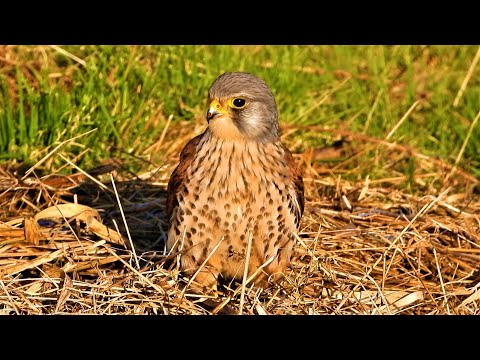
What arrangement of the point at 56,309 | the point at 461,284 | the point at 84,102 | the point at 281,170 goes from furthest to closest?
the point at 84,102 < the point at 461,284 < the point at 281,170 < the point at 56,309

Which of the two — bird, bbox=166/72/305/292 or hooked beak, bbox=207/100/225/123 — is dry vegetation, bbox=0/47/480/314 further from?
hooked beak, bbox=207/100/225/123

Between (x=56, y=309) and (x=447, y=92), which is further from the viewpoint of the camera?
(x=447, y=92)

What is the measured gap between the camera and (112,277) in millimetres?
4199

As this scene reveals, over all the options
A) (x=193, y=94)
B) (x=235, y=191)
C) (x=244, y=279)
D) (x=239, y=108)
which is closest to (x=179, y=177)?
(x=235, y=191)

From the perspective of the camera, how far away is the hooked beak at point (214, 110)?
4121mm

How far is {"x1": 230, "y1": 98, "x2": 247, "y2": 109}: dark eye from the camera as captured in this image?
13.7 feet

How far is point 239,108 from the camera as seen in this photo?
419cm

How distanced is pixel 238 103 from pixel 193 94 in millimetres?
2142

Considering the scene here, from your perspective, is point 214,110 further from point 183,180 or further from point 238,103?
point 183,180

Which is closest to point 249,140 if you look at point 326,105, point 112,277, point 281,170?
point 281,170

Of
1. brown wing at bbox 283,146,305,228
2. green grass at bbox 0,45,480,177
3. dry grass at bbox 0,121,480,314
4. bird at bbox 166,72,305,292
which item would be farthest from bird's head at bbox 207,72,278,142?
green grass at bbox 0,45,480,177

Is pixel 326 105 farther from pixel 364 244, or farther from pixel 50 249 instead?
pixel 50 249

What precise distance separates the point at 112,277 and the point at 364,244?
134 centimetres

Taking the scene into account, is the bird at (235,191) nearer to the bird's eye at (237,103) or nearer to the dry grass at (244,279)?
the bird's eye at (237,103)
